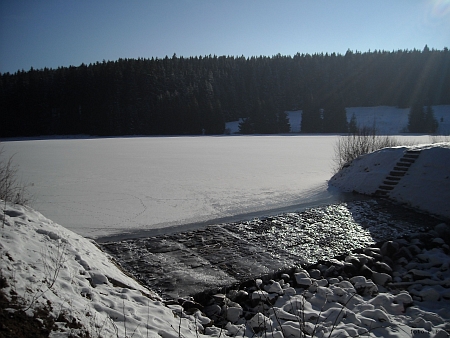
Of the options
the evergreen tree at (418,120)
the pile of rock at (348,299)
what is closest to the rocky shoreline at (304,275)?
the pile of rock at (348,299)

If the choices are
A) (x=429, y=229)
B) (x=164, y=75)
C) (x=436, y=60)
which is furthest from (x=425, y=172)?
(x=436, y=60)

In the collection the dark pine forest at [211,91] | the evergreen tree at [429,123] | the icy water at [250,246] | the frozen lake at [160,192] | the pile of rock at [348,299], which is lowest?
the pile of rock at [348,299]

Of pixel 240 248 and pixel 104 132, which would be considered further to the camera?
pixel 104 132

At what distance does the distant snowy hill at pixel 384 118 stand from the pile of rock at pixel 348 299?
60.1 meters

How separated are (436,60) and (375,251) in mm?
94662

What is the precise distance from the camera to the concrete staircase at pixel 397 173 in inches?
411

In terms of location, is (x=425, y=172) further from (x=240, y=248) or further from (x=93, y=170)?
(x=93, y=170)

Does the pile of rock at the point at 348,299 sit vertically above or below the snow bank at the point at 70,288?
below

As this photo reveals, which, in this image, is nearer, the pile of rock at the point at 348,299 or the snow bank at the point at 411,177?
the pile of rock at the point at 348,299

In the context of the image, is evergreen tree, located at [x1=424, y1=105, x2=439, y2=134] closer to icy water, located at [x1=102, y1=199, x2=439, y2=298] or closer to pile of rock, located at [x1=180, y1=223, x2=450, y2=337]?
icy water, located at [x1=102, y1=199, x2=439, y2=298]

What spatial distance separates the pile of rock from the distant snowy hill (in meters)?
60.1

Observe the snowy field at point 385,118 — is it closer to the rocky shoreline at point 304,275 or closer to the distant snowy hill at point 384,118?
the distant snowy hill at point 384,118

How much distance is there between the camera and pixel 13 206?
475cm

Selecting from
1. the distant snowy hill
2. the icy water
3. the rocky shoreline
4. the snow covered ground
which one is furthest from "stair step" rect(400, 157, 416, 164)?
the distant snowy hill
